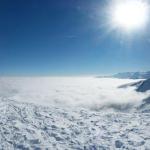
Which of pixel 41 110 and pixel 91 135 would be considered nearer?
pixel 91 135

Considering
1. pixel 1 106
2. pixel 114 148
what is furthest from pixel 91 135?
pixel 1 106

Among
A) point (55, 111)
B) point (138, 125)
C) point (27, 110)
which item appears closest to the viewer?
point (138, 125)

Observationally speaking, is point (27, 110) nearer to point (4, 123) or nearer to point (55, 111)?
point (55, 111)

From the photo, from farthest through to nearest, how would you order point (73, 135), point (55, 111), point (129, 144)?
point (55, 111), point (73, 135), point (129, 144)

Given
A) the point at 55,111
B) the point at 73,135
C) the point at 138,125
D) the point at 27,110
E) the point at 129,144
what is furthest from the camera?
the point at 55,111

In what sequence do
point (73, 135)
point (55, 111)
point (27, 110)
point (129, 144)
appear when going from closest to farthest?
point (129, 144) < point (73, 135) < point (27, 110) < point (55, 111)

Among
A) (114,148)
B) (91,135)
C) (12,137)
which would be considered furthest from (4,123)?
(114,148)

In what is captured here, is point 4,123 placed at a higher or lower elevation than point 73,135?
higher

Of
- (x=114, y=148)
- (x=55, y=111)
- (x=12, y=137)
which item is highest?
(x=55, y=111)

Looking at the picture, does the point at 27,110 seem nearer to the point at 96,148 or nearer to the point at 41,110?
the point at 41,110
